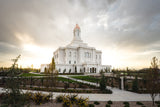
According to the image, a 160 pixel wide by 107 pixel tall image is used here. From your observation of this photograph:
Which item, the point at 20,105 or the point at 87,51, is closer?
the point at 20,105

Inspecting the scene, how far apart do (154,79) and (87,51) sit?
42.5m

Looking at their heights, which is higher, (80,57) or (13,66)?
(80,57)

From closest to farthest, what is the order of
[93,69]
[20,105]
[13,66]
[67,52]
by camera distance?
[20,105]
[13,66]
[93,69]
[67,52]

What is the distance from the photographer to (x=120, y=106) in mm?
6609

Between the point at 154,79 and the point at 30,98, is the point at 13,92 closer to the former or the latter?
the point at 30,98

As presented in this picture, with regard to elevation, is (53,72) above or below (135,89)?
above

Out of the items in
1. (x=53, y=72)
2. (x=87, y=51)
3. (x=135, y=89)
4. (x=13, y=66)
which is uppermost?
(x=87, y=51)

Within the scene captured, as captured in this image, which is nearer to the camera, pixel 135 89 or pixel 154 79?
pixel 154 79

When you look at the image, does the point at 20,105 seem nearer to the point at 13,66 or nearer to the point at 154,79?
the point at 13,66

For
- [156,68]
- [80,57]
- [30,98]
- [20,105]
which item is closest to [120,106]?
[156,68]

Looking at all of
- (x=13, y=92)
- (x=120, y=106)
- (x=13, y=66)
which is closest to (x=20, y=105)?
(x=13, y=92)

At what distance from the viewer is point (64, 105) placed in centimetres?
628

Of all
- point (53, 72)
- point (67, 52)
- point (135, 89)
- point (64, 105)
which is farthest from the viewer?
point (67, 52)

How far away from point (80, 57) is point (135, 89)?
3632 cm
